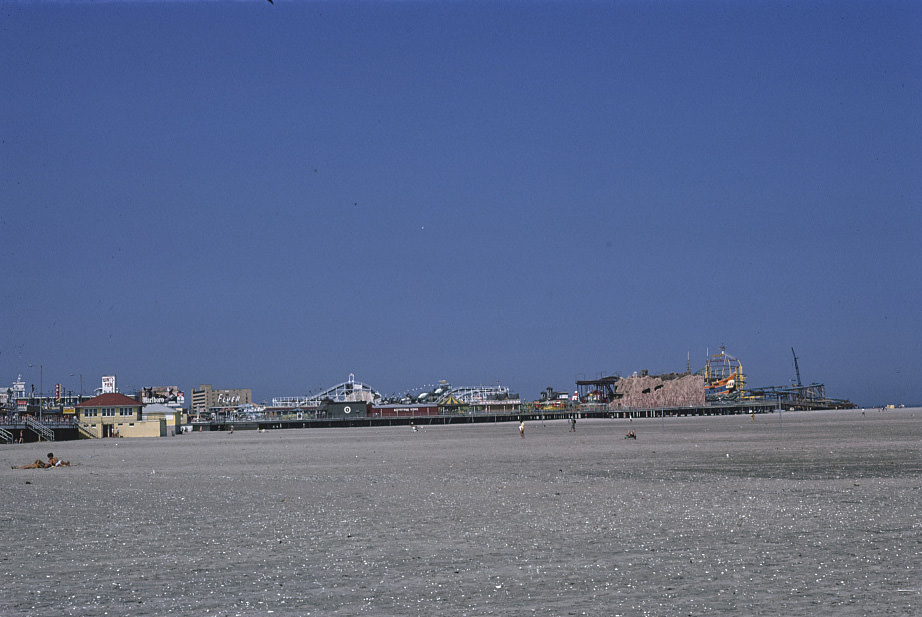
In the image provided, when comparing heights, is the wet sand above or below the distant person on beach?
below

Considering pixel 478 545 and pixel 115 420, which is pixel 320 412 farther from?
pixel 478 545

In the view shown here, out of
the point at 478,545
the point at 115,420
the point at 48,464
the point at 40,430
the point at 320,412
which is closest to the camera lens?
the point at 478,545

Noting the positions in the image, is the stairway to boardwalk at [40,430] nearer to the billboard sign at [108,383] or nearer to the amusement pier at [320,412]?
the amusement pier at [320,412]

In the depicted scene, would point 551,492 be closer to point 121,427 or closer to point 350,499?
point 350,499

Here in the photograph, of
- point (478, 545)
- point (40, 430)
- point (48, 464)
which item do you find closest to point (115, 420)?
Answer: point (40, 430)

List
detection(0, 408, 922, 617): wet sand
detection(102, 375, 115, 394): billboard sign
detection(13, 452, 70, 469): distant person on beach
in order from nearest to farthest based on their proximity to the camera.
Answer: detection(0, 408, 922, 617): wet sand < detection(13, 452, 70, 469): distant person on beach < detection(102, 375, 115, 394): billboard sign

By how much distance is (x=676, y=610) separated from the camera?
9.80 m

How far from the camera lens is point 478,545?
1424 cm

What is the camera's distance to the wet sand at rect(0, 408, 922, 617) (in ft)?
34.4

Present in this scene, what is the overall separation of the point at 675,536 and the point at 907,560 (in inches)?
135

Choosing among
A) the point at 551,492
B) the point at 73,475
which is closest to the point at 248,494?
the point at 551,492

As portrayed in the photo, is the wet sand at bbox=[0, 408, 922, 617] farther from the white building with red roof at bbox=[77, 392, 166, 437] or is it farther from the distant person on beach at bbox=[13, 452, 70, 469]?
the white building with red roof at bbox=[77, 392, 166, 437]

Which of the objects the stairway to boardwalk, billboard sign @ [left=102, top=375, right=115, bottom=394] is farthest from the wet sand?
billboard sign @ [left=102, top=375, right=115, bottom=394]

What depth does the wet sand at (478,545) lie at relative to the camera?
10.5 metres
